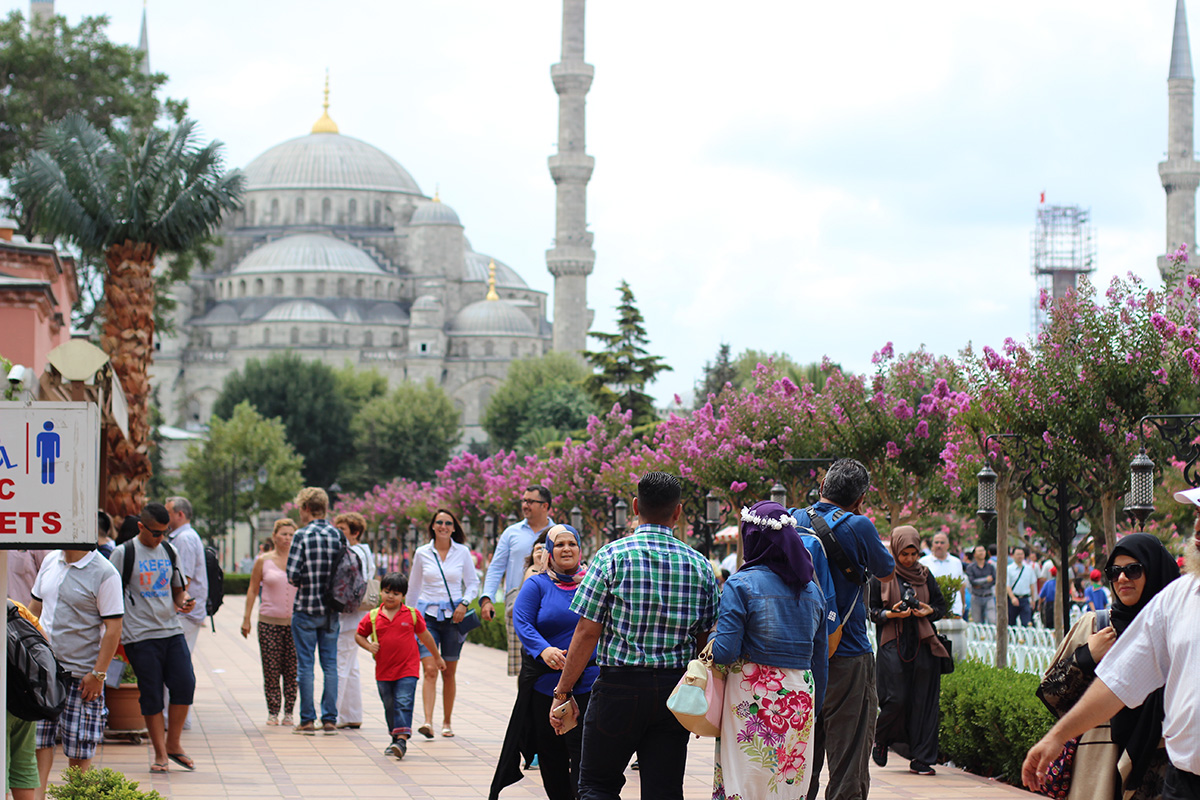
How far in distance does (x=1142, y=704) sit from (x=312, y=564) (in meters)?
6.40

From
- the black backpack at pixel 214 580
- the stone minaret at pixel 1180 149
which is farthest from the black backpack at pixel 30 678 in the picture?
the stone minaret at pixel 1180 149

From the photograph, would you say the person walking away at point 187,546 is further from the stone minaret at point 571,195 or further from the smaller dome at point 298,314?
the smaller dome at point 298,314

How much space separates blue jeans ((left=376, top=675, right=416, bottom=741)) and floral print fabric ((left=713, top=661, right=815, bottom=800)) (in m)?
4.00

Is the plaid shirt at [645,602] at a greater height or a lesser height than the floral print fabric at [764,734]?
greater

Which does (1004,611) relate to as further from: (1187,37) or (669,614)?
(1187,37)

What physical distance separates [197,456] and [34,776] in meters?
60.1

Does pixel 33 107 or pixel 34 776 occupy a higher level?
pixel 33 107

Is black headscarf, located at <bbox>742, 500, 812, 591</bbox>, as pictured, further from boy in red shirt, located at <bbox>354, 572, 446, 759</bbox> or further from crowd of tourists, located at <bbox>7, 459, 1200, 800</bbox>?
boy in red shirt, located at <bbox>354, 572, 446, 759</bbox>

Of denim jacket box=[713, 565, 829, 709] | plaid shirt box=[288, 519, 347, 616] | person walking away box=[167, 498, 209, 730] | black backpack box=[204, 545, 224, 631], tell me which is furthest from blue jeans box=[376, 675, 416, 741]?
denim jacket box=[713, 565, 829, 709]

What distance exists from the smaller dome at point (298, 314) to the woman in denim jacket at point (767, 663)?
88.8 meters

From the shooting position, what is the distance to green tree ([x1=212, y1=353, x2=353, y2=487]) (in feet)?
241

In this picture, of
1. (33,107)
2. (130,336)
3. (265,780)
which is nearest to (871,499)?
(130,336)

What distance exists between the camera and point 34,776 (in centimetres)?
523

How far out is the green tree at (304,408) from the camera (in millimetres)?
73375
